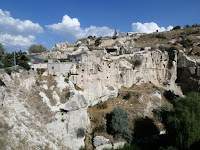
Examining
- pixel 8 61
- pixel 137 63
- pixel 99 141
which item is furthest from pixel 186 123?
pixel 8 61

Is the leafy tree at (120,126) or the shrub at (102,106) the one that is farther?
the shrub at (102,106)

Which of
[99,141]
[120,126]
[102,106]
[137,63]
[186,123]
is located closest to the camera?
[186,123]

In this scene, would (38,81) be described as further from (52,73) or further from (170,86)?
(170,86)

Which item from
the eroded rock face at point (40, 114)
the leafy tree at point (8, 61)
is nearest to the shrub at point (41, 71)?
the eroded rock face at point (40, 114)

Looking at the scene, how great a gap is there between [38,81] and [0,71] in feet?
12.3

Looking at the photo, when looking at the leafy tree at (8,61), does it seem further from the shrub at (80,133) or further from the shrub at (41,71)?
the shrub at (80,133)

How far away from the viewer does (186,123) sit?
563 inches

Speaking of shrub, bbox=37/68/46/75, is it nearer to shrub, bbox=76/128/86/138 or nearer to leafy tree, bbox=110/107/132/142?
shrub, bbox=76/128/86/138

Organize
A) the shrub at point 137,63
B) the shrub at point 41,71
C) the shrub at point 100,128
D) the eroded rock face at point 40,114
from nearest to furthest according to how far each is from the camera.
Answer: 1. the eroded rock face at point 40,114
2. the shrub at point 41,71
3. the shrub at point 100,128
4. the shrub at point 137,63

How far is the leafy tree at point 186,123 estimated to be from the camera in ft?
45.8

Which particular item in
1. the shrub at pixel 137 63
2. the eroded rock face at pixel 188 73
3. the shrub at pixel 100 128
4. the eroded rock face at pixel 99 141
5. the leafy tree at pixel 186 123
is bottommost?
the eroded rock face at pixel 99 141

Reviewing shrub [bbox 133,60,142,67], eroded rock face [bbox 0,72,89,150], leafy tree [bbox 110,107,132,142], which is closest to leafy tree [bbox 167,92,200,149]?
leafy tree [bbox 110,107,132,142]

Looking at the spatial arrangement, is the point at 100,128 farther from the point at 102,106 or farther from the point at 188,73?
the point at 188,73

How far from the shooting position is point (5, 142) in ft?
34.1
